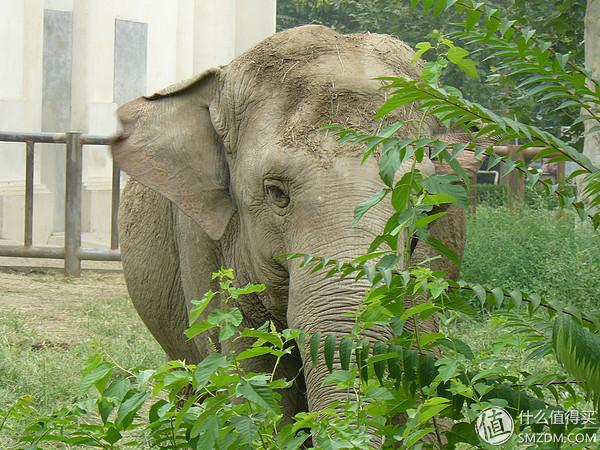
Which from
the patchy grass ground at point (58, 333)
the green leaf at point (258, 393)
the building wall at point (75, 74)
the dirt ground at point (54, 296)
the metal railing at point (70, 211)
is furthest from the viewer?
the building wall at point (75, 74)

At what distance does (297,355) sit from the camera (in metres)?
4.83

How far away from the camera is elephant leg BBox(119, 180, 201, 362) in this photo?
5.61 m

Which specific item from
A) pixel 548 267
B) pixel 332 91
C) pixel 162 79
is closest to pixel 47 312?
pixel 548 267

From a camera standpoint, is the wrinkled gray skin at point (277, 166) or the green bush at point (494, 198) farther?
the green bush at point (494, 198)

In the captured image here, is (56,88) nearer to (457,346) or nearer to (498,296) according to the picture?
(457,346)

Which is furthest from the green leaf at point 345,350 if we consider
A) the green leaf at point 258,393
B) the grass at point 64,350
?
the grass at point 64,350

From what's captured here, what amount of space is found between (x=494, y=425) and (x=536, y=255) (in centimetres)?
755

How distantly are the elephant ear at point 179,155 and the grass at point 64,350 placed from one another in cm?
85

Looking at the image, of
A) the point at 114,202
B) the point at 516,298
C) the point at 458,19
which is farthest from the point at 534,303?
the point at 458,19

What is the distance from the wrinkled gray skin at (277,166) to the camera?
4141 mm

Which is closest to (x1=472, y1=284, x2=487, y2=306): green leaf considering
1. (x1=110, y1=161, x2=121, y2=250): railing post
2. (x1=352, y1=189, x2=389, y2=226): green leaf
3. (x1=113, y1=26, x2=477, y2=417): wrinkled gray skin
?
(x1=352, y1=189, x2=389, y2=226): green leaf

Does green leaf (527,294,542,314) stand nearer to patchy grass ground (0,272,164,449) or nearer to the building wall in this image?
patchy grass ground (0,272,164,449)

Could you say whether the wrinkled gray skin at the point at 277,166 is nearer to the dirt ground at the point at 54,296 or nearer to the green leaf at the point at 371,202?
the green leaf at the point at 371,202

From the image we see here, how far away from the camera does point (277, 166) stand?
4.39 metres
